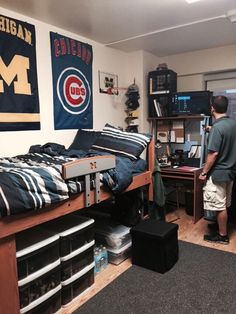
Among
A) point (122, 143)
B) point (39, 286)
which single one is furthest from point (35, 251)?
point (122, 143)

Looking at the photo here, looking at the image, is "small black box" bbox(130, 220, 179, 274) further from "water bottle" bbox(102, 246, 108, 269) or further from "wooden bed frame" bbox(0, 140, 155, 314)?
"wooden bed frame" bbox(0, 140, 155, 314)

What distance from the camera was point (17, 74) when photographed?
261 centimetres

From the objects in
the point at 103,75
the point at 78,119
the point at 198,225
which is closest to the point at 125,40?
the point at 103,75

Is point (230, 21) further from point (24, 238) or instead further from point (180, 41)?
point (24, 238)

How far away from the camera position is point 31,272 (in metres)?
1.70

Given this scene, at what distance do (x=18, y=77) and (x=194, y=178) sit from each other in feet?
7.48

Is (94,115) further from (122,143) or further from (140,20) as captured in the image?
(140,20)

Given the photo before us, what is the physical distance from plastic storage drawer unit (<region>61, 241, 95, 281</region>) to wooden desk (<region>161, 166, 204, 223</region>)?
1.70 meters

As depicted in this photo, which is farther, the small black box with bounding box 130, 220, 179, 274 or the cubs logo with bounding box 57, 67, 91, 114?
the cubs logo with bounding box 57, 67, 91, 114

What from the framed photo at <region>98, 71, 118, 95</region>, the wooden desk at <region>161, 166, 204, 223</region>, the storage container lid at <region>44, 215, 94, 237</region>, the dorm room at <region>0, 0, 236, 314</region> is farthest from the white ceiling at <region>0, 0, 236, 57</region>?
the storage container lid at <region>44, 215, 94, 237</region>

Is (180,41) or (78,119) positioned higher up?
(180,41)

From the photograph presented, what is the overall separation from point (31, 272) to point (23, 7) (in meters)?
2.23

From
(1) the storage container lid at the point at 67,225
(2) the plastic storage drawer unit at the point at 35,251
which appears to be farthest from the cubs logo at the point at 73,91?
(2) the plastic storage drawer unit at the point at 35,251

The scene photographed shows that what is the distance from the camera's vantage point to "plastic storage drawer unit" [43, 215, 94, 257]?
192 cm
